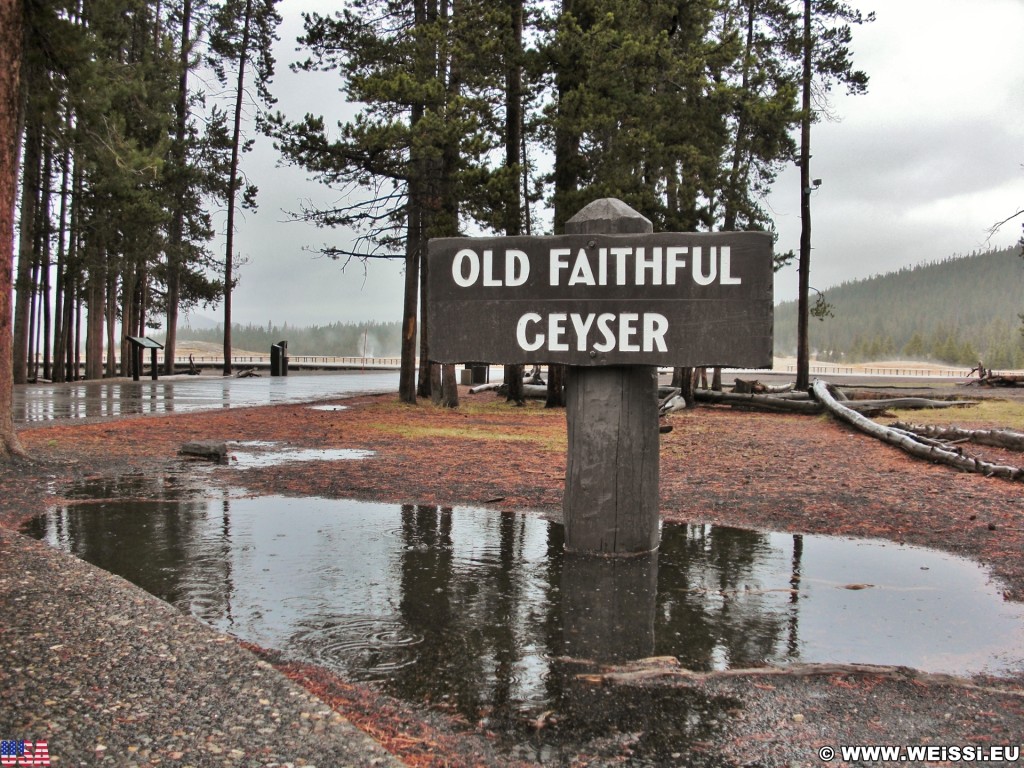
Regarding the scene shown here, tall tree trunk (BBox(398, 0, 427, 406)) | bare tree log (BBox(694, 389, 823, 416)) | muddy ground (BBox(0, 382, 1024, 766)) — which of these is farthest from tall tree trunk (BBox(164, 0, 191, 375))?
bare tree log (BBox(694, 389, 823, 416))

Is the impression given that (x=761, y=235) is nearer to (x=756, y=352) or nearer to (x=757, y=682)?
(x=756, y=352)

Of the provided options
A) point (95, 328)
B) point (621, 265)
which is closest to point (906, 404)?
point (621, 265)

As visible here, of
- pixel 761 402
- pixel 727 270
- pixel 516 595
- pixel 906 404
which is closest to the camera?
pixel 516 595

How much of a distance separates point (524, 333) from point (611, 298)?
0.68 m

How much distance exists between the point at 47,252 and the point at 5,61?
24428 millimetres

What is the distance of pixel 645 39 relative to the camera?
1983 cm

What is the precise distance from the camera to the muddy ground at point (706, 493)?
11.0 feet

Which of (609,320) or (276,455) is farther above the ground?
(609,320)

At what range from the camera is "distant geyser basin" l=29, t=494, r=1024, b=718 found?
13.9ft

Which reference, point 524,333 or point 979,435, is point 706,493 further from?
point 979,435

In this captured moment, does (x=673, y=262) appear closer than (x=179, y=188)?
Yes

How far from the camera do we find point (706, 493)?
924 cm

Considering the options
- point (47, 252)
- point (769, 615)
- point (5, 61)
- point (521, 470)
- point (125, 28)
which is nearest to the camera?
point (769, 615)

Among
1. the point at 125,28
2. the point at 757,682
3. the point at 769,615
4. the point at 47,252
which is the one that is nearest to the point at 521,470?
the point at 769,615
